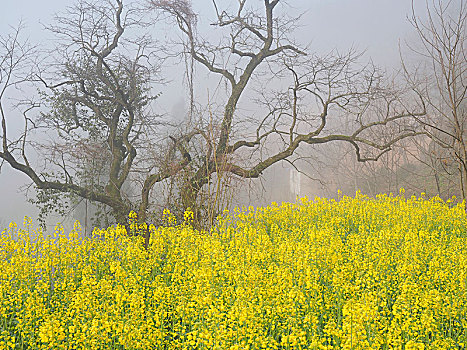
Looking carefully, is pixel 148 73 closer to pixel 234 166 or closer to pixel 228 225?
pixel 234 166

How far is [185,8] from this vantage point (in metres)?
9.80

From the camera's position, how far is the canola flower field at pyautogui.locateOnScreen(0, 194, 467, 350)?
2.84 metres

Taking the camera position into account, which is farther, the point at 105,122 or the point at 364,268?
the point at 105,122

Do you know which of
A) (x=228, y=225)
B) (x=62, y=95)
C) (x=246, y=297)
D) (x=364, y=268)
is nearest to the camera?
(x=246, y=297)

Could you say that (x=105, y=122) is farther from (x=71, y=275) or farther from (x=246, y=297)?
(x=246, y=297)

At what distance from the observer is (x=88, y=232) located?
11.0m

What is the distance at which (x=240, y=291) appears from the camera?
3076 millimetres

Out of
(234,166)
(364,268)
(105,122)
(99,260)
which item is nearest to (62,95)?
(105,122)

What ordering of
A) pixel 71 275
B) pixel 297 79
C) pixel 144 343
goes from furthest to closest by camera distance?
pixel 297 79
pixel 71 275
pixel 144 343

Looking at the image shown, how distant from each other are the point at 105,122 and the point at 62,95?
3.60 ft

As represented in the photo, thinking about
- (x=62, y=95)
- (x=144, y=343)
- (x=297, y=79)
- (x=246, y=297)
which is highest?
(x=62, y=95)

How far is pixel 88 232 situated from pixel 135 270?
676cm

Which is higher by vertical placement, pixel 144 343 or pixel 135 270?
pixel 135 270

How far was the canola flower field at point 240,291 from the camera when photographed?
2840mm
